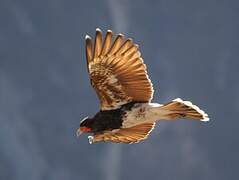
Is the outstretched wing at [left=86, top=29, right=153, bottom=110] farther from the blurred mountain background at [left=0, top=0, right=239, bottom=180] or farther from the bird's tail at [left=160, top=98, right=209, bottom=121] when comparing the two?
the blurred mountain background at [left=0, top=0, right=239, bottom=180]

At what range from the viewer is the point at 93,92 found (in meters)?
44.7

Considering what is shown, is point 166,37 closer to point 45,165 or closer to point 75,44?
point 75,44

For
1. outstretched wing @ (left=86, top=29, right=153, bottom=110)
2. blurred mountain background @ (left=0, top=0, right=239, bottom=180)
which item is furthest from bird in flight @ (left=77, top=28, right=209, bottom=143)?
blurred mountain background @ (left=0, top=0, right=239, bottom=180)

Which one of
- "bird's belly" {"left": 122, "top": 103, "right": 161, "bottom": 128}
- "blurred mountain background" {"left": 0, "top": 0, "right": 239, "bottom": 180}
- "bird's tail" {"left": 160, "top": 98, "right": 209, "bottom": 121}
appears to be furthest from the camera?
"blurred mountain background" {"left": 0, "top": 0, "right": 239, "bottom": 180}

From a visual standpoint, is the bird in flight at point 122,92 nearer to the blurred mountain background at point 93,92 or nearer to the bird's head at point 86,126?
the bird's head at point 86,126

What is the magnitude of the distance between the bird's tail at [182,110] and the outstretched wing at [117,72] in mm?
397

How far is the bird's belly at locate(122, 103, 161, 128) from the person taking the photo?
46.4ft

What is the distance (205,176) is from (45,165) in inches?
338

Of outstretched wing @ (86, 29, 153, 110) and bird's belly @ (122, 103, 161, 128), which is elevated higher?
outstretched wing @ (86, 29, 153, 110)

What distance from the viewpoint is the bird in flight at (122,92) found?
13.9m

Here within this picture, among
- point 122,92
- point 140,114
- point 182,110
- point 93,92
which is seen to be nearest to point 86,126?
point 122,92

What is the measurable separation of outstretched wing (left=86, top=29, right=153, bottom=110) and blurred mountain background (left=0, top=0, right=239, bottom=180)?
29.7 meters

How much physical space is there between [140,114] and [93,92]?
30524mm

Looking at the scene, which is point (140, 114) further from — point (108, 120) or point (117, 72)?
point (117, 72)
